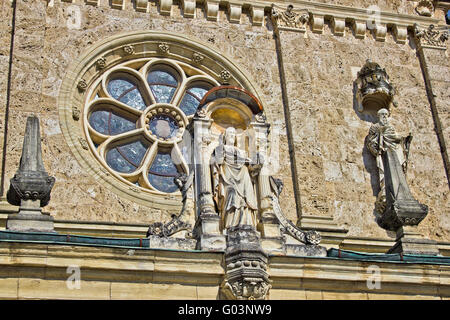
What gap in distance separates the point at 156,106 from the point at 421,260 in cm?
512

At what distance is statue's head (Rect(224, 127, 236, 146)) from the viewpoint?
12802 mm

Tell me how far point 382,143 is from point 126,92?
4.25 m

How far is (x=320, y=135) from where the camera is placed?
15.2m

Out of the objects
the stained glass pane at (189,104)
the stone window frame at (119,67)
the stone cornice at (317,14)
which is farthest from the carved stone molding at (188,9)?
the stained glass pane at (189,104)

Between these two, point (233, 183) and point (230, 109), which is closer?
point (233, 183)

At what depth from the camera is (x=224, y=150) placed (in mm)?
12602

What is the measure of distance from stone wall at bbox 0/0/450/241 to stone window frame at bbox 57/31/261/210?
0.43 ft

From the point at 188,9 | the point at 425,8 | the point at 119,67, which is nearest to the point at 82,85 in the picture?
the point at 119,67

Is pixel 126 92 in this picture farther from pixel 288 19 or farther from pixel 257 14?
pixel 288 19

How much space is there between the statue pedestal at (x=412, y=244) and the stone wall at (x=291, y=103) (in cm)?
126

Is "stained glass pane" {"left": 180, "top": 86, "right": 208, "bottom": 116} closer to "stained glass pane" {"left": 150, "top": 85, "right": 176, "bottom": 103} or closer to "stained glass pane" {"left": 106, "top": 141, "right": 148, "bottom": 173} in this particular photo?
"stained glass pane" {"left": 150, "top": 85, "right": 176, "bottom": 103}

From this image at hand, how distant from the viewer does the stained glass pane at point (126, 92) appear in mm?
15172

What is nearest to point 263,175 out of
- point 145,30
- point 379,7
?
point 145,30

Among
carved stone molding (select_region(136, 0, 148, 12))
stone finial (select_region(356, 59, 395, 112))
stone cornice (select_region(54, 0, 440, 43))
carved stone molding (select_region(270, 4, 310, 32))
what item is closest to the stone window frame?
carved stone molding (select_region(136, 0, 148, 12))
